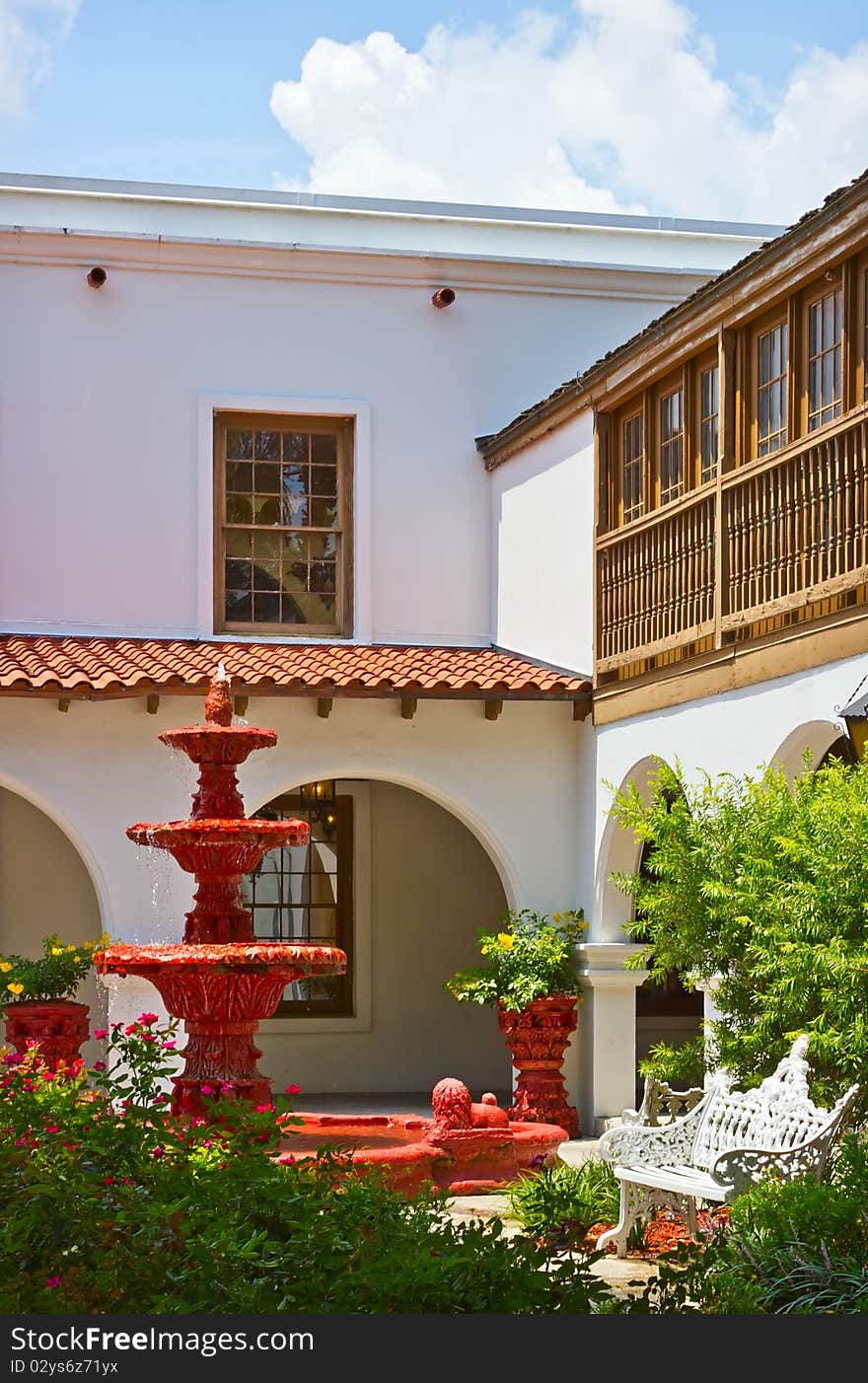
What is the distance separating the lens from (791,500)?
33.1 ft

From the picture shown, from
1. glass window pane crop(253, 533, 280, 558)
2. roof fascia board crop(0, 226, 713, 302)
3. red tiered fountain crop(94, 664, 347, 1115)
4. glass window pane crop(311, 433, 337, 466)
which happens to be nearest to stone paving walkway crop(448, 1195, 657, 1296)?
red tiered fountain crop(94, 664, 347, 1115)

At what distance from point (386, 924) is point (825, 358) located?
7970 millimetres

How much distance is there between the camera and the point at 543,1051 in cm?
1330

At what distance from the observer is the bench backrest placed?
25.1ft

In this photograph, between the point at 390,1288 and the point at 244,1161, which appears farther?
the point at 244,1161

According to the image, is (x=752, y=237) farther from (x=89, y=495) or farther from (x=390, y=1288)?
(x=390, y=1288)

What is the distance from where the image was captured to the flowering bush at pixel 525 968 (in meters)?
13.3

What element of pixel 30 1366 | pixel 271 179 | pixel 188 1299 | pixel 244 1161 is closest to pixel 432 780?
pixel 271 179

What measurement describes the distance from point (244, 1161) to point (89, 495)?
31.9ft

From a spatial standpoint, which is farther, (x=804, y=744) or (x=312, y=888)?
(x=312, y=888)

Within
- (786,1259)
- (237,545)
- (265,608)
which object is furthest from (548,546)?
(786,1259)

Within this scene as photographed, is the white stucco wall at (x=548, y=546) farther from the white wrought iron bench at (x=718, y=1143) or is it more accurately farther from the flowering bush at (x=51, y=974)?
the white wrought iron bench at (x=718, y=1143)

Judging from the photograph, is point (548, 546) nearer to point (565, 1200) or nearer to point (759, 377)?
point (759, 377)

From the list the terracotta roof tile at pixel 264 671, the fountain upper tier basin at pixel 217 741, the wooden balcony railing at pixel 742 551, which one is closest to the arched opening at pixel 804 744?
the wooden balcony railing at pixel 742 551
